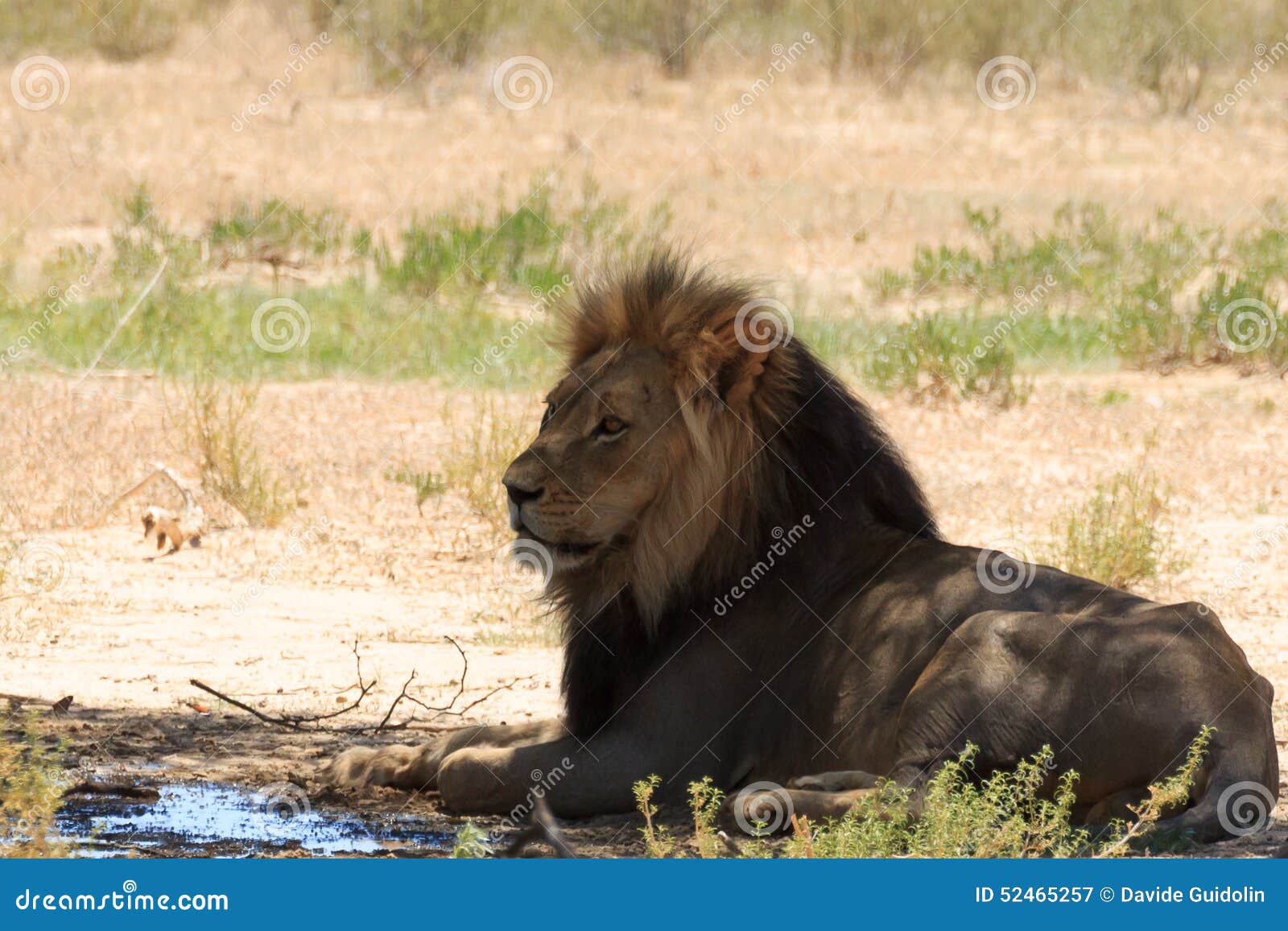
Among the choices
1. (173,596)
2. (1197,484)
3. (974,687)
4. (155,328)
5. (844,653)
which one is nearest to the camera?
(974,687)

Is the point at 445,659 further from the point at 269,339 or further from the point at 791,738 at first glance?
the point at 269,339

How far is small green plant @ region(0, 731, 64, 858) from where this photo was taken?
4176mm

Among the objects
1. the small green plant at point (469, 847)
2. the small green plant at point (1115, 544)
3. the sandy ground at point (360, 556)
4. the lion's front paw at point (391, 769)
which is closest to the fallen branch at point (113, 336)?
the sandy ground at point (360, 556)

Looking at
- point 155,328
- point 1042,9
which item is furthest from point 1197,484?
point 1042,9

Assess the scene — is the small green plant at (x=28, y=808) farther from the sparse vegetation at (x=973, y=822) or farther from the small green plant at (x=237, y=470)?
the small green plant at (x=237, y=470)

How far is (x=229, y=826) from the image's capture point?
5199mm

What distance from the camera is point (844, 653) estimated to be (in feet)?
17.2

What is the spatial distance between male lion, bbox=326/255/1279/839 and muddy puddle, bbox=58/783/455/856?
0.34 meters

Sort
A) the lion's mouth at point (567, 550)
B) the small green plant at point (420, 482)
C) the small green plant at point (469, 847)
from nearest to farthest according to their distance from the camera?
the small green plant at point (469, 847)
the lion's mouth at point (567, 550)
the small green plant at point (420, 482)

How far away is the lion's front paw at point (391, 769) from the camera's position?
18.7 ft

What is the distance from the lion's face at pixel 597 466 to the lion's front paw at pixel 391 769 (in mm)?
795

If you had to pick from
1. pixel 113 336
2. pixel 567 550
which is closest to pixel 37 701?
pixel 567 550

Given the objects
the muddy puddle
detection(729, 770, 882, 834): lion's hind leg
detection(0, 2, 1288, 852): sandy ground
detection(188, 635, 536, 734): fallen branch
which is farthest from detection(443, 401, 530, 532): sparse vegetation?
detection(729, 770, 882, 834): lion's hind leg

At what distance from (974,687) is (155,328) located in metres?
11.2
